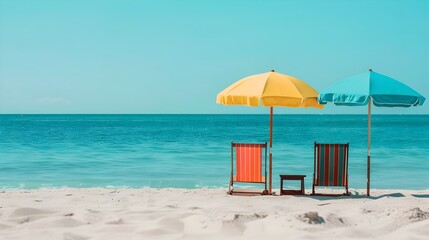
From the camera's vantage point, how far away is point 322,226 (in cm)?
485

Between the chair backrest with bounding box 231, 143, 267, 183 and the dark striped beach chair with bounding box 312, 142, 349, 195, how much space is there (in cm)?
80

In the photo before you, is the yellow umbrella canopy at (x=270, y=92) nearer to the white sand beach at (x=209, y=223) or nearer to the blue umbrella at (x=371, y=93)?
Result: the blue umbrella at (x=371, y=93)

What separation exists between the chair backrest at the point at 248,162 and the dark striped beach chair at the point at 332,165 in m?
0.80

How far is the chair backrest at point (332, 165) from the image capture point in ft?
24.7

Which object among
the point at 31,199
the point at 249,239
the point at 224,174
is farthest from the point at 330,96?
the point at 224,174

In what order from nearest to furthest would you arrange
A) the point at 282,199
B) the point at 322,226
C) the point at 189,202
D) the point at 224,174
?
the point at 322,226, the point at 189,202, the point at 282,199, the point at 224,174

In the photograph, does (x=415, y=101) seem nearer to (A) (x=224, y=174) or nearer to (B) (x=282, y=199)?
(B) (x=282, y=199)

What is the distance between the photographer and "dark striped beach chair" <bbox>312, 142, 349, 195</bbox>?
297 inches

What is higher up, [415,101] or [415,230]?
[415,101]

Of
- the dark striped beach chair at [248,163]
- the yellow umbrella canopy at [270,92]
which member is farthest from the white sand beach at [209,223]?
the yellow umbrella canopy at [270,92]

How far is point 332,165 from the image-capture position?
7586mm

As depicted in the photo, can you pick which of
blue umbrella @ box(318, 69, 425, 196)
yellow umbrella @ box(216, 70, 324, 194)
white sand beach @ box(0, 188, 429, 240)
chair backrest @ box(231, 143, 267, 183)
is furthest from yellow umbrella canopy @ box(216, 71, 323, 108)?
white sand beach @ box(0, 188, 429, 240)

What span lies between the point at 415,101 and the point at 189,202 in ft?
11.1

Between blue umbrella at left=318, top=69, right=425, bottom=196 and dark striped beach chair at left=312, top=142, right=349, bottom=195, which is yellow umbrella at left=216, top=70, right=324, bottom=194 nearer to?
blue umbrella at left=318, top=69, right=425, bottom=196
